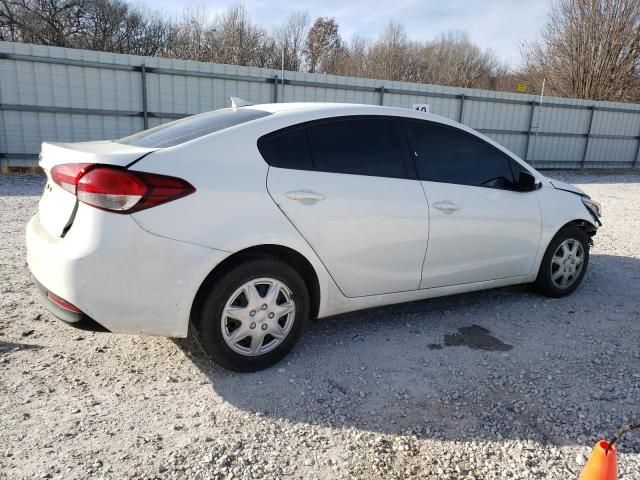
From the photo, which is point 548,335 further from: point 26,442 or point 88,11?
point 88,11

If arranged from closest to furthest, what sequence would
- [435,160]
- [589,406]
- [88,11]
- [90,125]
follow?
[589,406], [435,160], [90,125], [88,11]

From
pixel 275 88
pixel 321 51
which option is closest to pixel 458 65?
pixel 321 51

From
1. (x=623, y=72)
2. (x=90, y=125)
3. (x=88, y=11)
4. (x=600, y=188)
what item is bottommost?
(x=600, y=188)

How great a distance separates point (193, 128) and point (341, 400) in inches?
74.2

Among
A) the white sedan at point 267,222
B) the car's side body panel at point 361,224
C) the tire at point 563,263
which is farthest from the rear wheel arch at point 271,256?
the tire at point 563,263

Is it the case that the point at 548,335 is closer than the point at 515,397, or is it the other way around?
the point at 515,397

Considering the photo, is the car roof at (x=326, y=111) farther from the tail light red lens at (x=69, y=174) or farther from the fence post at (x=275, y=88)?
the fence post at (x=275, y=88)

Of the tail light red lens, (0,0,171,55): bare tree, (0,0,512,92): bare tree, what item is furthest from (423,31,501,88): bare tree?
the tail light red lens

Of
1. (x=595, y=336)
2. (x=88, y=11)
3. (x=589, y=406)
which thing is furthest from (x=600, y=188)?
(x=88, y=11)

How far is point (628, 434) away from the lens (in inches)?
105

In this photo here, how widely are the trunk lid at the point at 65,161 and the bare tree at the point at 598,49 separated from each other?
26.8m

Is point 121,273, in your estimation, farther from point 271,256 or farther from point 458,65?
point 458,65

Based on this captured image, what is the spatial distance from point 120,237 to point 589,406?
8.93 ft

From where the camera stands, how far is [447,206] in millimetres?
3646
